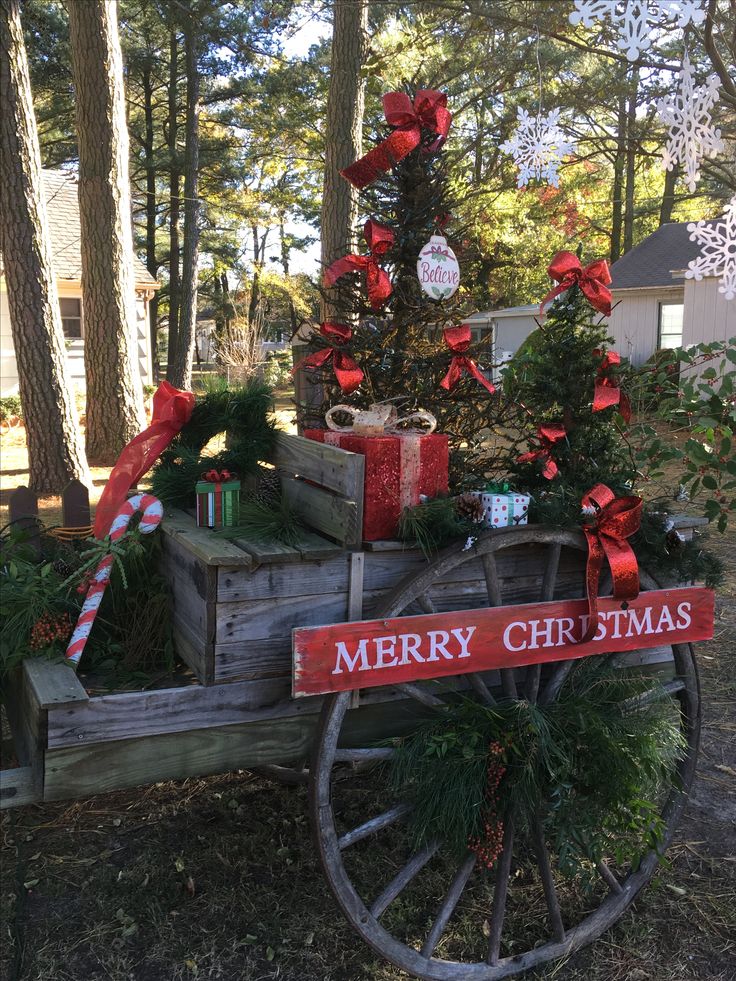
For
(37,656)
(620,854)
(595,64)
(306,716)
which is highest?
(595,64)

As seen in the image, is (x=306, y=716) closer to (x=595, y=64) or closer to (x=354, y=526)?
(x=354, y=526)

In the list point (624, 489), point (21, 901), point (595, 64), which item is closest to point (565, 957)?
point (624, 489)

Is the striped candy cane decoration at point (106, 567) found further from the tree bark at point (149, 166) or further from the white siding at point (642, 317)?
the tree bark at point (149, 166)

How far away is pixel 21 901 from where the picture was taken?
249 centimetres

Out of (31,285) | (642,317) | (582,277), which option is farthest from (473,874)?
(642,317)

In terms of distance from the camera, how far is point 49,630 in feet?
7.53

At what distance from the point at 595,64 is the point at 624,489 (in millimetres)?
11229

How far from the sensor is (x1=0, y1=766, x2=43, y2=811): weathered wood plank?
1.93 m

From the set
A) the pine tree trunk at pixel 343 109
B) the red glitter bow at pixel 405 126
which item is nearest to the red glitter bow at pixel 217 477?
the red glitter bow at pixel 405 126

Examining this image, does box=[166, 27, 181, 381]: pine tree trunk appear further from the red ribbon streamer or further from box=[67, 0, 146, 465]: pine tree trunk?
the red ribbon streamer

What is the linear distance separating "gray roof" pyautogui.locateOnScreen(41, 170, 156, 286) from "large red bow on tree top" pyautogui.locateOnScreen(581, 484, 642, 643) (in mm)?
16456

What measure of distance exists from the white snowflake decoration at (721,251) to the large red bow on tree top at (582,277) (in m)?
0.30

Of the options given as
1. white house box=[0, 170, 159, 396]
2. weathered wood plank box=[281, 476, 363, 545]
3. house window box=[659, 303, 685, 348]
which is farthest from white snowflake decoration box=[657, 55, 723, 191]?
house window box=[659, 303, 685, 348]

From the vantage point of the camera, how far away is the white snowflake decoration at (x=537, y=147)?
342 centimetres
